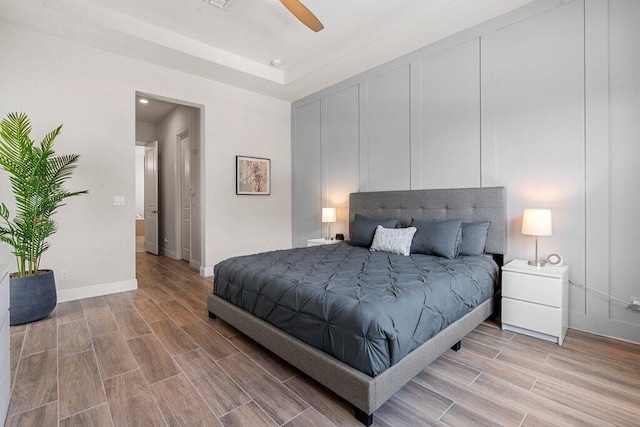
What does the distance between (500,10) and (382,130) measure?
5.53 ft

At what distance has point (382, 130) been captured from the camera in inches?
159

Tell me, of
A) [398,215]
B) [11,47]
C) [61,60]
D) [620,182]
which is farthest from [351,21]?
[11,47]

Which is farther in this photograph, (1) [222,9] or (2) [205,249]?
(2) [205,249]

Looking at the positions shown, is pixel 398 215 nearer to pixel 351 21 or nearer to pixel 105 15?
pixel 351 21

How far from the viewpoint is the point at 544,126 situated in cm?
276

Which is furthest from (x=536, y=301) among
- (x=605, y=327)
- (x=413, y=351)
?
(x=413, y=351)

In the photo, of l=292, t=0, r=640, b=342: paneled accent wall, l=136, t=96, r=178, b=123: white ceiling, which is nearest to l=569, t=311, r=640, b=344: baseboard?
l=292, t=0, r=640, b=342: paneled accent wall

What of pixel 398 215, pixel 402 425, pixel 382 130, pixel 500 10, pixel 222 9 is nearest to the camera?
pixel 402 425

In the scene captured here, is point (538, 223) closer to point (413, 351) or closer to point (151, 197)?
point (413, 351)

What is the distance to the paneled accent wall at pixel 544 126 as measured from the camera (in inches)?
94.6

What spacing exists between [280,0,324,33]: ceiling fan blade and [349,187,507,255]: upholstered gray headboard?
2.11 m

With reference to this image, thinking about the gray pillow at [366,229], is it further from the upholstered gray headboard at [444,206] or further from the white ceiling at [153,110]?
the white ceiling at [153,110]

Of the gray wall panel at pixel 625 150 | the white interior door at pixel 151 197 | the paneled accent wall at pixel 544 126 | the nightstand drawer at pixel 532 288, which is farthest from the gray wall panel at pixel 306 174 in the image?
the gray wall panel at pixel 625 150

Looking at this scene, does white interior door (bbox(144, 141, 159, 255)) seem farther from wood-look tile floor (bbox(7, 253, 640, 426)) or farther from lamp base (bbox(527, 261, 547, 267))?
lamp base (bbox(527, 261, 547, 267))
